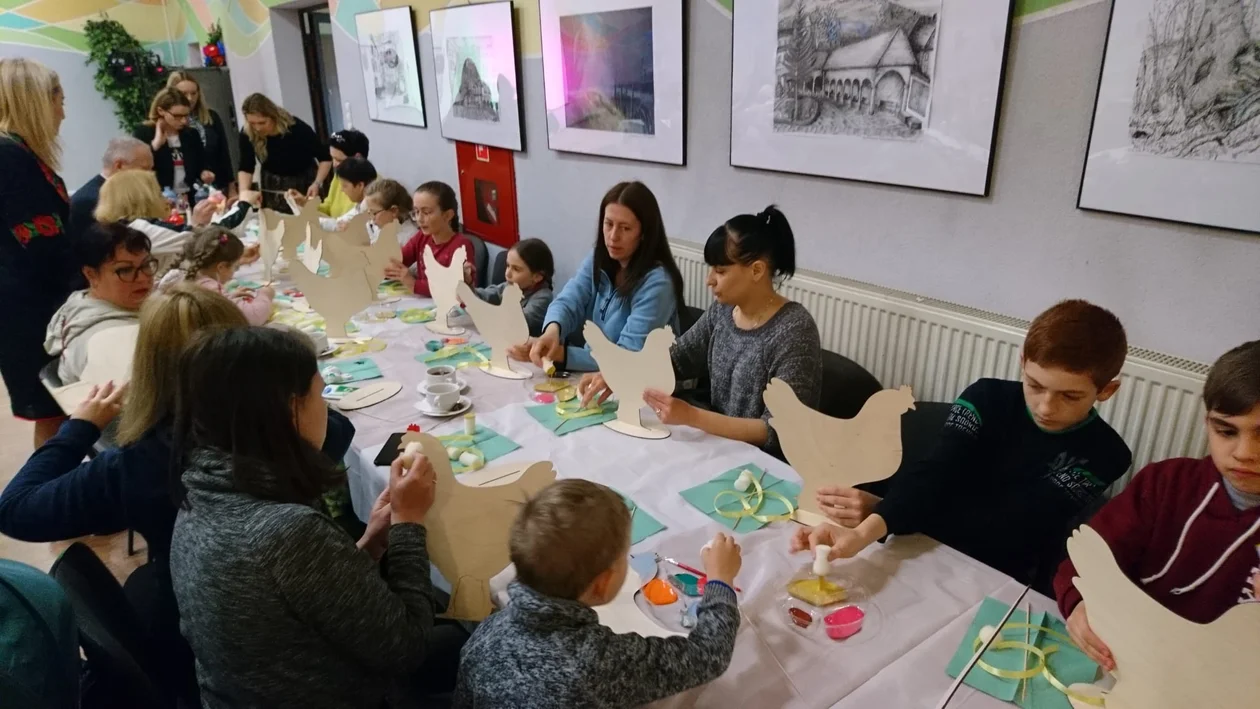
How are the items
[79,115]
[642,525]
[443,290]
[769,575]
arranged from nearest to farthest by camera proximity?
[769,575] < [642,525] < [443,290] < [79,115]

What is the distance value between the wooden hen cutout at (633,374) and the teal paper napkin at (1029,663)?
0.76 m

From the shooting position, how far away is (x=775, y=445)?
1.69 meters

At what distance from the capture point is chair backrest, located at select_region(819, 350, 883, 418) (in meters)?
2.02

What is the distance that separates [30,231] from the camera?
2.30 metres

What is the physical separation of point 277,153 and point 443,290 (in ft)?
10.3

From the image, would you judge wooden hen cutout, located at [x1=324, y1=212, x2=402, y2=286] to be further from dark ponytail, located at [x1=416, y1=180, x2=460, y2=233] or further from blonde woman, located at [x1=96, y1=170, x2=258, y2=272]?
blonde woman, located at [x1=96, y1=170, x2=258, y2=272]

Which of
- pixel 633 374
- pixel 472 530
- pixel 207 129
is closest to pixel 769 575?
pixel 472 530

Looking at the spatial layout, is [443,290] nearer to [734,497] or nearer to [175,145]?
[734,497]

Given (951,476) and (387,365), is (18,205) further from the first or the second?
(951,476)

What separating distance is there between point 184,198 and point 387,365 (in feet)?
11.8

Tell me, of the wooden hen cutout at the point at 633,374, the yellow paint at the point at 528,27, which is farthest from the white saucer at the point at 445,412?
the yellow paint at the point at 528,27

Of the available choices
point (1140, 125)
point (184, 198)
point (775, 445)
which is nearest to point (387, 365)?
point (775, 445)

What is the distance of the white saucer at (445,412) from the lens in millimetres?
1740

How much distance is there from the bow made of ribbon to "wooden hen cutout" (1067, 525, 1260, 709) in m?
0.03
